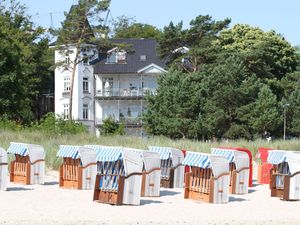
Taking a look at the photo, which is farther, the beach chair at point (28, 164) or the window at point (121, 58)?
the window at point (121, 58)

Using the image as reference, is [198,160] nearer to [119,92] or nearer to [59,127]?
[59,127]

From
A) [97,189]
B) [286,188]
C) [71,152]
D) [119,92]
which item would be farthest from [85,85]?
[97,189]

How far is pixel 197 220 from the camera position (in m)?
15.9

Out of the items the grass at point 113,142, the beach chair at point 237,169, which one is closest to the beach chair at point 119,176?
the beach chair at point 237,169

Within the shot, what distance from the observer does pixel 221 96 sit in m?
60.6

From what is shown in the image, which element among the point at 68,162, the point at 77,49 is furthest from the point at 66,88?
the point at 68,162

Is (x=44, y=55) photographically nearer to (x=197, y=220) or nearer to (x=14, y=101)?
(x=14, y=101)

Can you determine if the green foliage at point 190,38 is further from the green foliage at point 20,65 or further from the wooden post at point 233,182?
the wooden post at point 233,182

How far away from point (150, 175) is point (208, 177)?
6.74ft

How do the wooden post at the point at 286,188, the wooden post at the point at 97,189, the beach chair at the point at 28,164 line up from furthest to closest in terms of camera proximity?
the beach chair at the point at 28,164 < the wooden post at the point at 286,188 < the wooden post at the point at 97,189

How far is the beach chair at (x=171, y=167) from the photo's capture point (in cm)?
2431

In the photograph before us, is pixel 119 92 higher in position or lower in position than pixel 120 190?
higher

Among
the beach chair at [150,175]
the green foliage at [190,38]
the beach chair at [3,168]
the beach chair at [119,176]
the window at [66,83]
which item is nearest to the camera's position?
the beach chair at [119,176]

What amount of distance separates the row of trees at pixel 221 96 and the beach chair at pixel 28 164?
34700 millimetres
